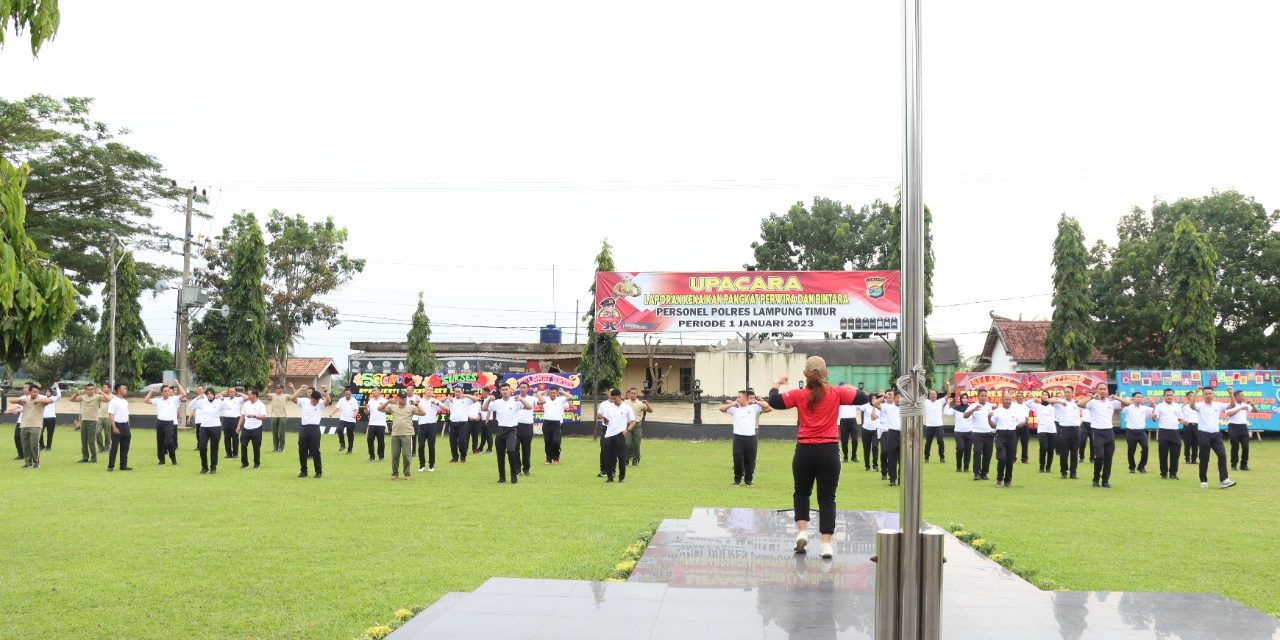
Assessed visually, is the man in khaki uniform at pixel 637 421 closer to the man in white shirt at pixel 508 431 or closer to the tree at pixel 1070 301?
the man in white shirt at pixel 508 431

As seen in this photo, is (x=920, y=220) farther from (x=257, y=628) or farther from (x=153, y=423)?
(x=153, y=423)

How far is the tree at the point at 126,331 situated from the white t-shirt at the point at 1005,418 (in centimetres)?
3395

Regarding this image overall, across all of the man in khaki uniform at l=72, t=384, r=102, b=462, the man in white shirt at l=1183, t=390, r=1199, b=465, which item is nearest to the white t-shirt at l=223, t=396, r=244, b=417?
the man in khaki uniform at l=72, t=384, r=102, b=462

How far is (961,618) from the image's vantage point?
6562mm

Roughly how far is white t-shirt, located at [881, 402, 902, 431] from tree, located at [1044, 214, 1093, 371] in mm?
20207

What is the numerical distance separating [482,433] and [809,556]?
18.3 m

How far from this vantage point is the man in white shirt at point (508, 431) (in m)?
16.8

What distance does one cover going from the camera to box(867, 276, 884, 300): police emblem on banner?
83.0 ft

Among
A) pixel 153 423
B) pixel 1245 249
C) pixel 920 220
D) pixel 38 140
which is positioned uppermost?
pixel 38 140

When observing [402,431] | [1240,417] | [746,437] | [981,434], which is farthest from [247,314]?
[1240,417]

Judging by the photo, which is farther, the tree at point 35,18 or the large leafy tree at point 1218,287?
the large leafy tree at point 1218,287

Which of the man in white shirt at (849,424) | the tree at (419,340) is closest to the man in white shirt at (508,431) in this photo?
the man in white shirt at (849,424)

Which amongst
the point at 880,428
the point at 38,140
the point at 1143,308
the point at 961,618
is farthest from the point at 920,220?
the point at 38,140

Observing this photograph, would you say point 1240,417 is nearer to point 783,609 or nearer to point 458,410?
point 458,410
